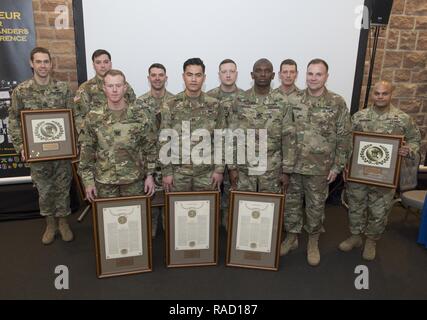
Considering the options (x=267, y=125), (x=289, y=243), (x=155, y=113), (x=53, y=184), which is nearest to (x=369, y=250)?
(x=289, y=243)

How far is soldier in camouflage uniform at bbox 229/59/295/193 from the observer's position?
3.02 metres

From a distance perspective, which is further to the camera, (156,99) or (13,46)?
(13,46)

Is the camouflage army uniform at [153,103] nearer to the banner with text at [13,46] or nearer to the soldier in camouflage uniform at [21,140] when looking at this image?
the soldier in camouflage uniform at [21,140]

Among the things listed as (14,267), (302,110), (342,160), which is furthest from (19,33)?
(342,160)

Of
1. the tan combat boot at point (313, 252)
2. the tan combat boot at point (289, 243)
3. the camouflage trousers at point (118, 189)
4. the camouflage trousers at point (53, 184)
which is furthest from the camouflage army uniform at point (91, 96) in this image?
the tan combat boot at point (313, 252)

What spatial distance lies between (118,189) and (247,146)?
1.07 m

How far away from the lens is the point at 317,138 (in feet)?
10.3

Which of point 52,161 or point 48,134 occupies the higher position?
point 48,134

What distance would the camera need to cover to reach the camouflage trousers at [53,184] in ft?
11.2

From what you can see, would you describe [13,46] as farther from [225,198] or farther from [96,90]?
[225,198]

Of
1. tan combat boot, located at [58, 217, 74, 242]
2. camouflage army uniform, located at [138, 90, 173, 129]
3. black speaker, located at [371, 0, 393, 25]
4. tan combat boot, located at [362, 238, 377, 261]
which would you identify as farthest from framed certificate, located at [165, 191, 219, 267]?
black speaker, located at [371, 0, 393, 25]

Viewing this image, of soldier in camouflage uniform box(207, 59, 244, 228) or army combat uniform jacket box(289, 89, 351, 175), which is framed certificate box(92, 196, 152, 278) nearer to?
soldier in camouflage uniform box(207, 59, 244, 228)

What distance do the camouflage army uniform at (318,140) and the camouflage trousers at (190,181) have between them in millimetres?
735
